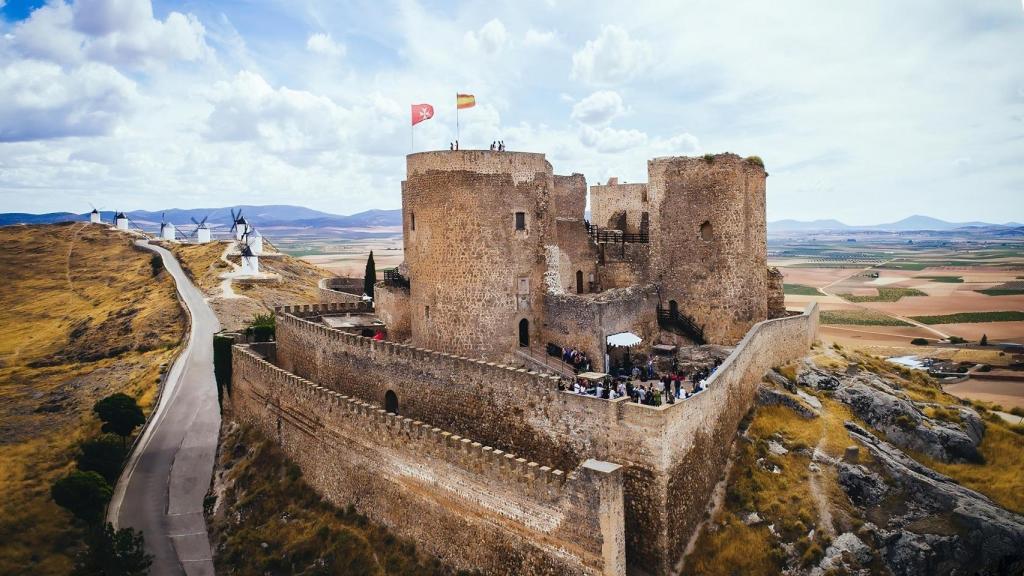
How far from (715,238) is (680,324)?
4266 millimetres

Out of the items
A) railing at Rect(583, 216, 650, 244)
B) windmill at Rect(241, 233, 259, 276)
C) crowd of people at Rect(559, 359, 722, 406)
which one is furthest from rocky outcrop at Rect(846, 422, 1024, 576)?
windmill at Rect(241, 233, 259, 276)

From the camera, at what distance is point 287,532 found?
2723 centimetres

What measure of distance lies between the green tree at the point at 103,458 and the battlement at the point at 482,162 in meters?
20.5

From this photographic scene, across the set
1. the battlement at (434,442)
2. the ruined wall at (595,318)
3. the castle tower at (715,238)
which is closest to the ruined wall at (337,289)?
the battlement at (434,442)

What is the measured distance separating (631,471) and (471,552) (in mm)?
5536

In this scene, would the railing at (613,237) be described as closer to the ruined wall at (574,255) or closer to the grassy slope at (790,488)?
the ruined wall at (574,255)

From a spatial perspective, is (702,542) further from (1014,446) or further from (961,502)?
(1014,446)

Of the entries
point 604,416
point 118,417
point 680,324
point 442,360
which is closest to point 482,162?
point 442,360

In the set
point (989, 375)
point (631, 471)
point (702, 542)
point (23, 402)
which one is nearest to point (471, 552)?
point (631, 471)

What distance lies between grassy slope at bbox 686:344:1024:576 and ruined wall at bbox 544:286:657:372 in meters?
6.44

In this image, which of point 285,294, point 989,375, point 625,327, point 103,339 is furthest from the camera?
point 285,294

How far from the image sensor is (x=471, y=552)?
70.4 ft

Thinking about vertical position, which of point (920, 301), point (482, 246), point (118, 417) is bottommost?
point (920, 301)

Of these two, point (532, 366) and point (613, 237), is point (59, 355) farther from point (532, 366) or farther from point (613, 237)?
point (613, 237)
